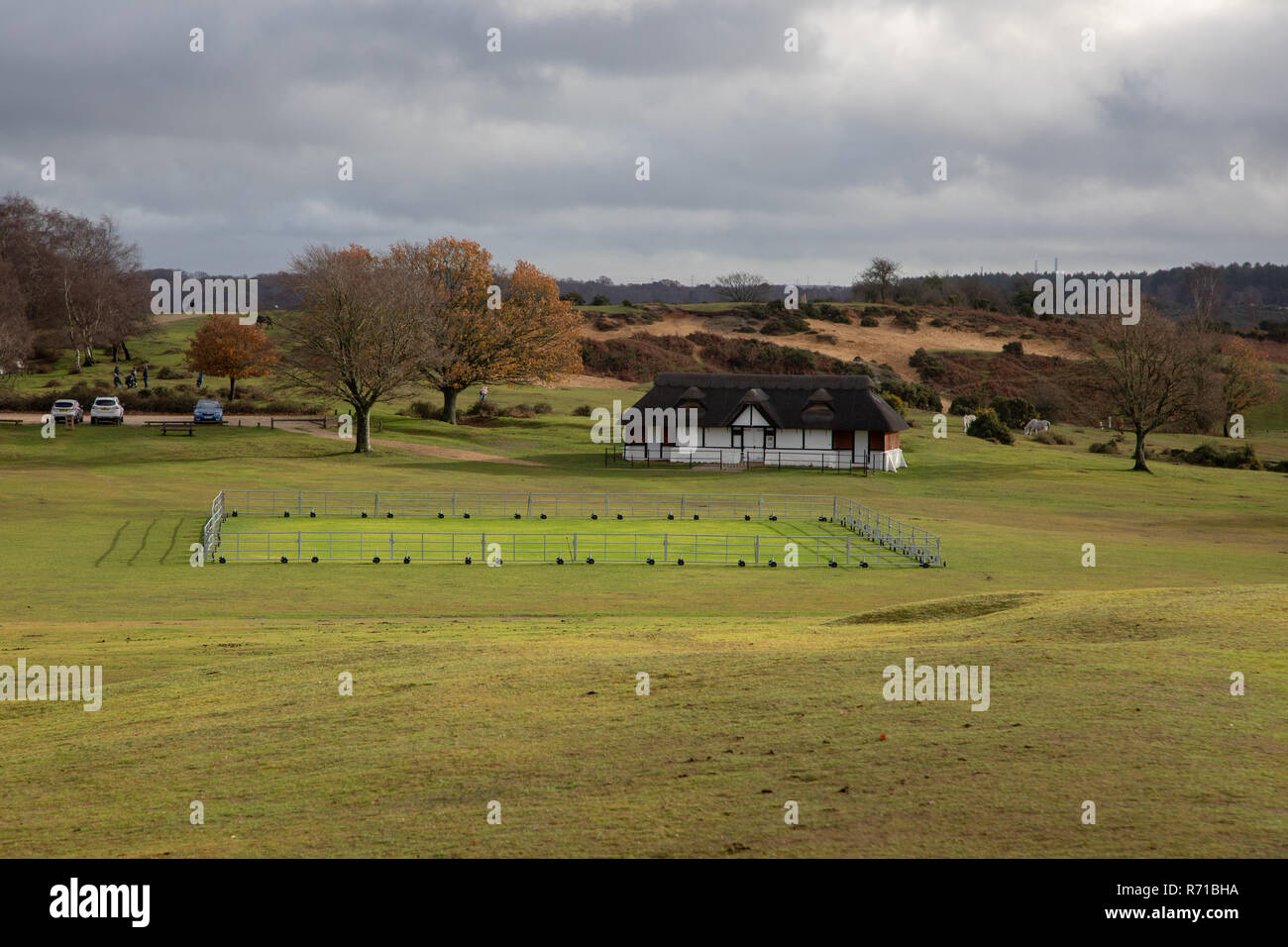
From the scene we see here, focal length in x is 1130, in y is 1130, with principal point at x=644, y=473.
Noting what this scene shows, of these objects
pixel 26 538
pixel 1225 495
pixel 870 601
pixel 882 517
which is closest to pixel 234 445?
pixel 26 538

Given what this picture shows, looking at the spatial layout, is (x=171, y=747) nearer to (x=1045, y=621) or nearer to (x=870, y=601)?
(x=1045, y=621)

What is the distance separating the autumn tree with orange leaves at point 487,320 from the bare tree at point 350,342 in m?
10.6

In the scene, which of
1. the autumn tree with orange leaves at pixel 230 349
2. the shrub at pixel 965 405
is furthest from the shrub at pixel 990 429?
the autumn tree with orange leaves at pixel 230 349

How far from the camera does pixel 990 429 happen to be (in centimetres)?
8881

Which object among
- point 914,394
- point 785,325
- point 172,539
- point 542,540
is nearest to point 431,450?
point 172,539

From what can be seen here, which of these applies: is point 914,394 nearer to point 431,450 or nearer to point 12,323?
point 431,450

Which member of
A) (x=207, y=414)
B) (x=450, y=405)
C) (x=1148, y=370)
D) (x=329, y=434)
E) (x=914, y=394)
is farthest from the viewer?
(x=914, y=394)

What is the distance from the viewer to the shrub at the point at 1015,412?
101 meters

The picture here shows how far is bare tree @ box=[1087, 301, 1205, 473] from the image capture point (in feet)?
248

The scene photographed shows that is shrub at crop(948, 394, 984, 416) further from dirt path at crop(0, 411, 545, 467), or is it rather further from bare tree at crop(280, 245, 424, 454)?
bare tree at crop(280, 245, 424, 454)

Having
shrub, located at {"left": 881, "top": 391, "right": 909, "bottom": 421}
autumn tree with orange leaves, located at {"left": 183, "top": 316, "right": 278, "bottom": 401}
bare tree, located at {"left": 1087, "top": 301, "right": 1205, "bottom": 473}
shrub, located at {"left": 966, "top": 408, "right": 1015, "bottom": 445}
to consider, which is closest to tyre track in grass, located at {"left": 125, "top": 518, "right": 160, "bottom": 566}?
autumn tree with orange leaves, located at {"left": 183, "top": 316, "right": 278, "bottom": 401}

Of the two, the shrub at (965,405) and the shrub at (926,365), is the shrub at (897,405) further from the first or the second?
the shrub at (926,365)

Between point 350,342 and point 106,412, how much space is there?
18.8 meters
